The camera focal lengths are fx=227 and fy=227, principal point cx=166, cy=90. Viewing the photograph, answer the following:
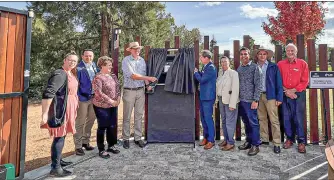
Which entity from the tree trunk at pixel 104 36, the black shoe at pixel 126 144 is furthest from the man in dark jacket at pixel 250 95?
the tree trunk at pixel 104 36

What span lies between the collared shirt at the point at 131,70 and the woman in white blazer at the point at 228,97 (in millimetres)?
1452

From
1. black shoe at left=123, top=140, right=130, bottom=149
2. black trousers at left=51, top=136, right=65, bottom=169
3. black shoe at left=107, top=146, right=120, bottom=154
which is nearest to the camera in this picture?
black trousers at left=51, top=136, right=65, bottom=169

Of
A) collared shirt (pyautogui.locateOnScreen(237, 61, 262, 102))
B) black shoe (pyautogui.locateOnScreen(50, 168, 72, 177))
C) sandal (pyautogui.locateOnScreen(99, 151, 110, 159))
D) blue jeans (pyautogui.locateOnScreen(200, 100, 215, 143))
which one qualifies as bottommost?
black shoe (pyautogui.locateOnScreen(50, 168, 72, 177))

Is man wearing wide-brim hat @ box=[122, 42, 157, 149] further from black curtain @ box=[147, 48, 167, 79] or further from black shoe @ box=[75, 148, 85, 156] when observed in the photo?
black shoe @ box=[75, 148, 85, 156]

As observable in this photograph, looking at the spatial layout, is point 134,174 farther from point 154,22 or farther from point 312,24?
point 312,24

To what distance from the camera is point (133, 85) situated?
417 cm

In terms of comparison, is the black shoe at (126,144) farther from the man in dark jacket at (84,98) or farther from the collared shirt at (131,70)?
the collared shirt at (131,70)

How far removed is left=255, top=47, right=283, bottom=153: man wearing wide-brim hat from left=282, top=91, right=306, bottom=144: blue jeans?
222mm

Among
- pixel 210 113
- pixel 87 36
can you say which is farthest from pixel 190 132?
pixel 87 36

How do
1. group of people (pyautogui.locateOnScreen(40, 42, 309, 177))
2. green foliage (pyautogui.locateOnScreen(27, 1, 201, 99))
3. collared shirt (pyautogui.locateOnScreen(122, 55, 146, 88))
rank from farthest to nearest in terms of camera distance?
1. green foliage (pyautogui.locateOnScreen(27, 1, 201, 99))
2. collared shirt (pyautogui.locateOnScreen(122, 55, 146, 88))
3. group of people (pyautogui.locateOnScreen(40, 42, 309, 177))

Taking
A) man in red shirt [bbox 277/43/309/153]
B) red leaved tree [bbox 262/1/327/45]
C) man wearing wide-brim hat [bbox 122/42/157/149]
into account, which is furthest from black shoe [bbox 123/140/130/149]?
red leaved tree [bbox 262/1/327/45]

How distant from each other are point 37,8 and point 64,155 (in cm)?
930

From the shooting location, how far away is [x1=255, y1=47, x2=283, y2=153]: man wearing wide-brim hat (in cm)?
387

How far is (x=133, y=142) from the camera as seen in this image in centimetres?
461
